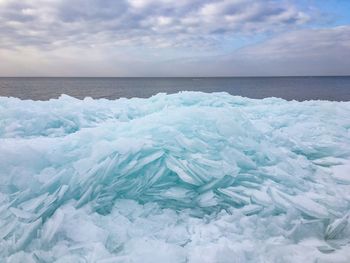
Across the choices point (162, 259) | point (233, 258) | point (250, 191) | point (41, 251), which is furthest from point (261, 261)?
point (41, 251)

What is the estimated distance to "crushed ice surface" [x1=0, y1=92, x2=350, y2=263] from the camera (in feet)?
10.6

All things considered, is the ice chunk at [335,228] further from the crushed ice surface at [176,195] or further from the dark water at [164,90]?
the dark water at [164,90]

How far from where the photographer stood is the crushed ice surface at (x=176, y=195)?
322cm

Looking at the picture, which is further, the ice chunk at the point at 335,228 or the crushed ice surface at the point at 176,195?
the ice chunk at the point at 335,228

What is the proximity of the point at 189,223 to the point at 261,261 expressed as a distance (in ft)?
3.32

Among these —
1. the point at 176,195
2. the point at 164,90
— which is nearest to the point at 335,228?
the point at 176,195

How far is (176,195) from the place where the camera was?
4137mm

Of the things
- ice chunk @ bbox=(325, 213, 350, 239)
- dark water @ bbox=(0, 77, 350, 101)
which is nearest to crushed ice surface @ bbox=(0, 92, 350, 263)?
ice chunk @ bbox=(325, 213, 350, 239)

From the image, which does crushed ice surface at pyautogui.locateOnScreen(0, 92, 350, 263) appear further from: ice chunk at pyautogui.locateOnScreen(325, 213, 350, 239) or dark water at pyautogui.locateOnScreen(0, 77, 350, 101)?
dark water at pyautogui.locateOnScreen(0, 77, 350, 101)

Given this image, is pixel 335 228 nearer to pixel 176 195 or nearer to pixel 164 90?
pixel 176 195

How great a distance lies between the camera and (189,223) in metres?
3.77

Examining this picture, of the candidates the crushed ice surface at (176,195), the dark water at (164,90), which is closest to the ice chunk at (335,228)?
the crushed ice surface at (176,195)

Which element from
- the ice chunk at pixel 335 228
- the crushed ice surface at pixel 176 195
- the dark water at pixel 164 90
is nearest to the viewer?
the crushed ice surface at pixel 176 195

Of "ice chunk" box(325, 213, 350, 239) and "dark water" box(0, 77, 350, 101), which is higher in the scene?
"ice chunk" box(325, 213, 350, 239)
